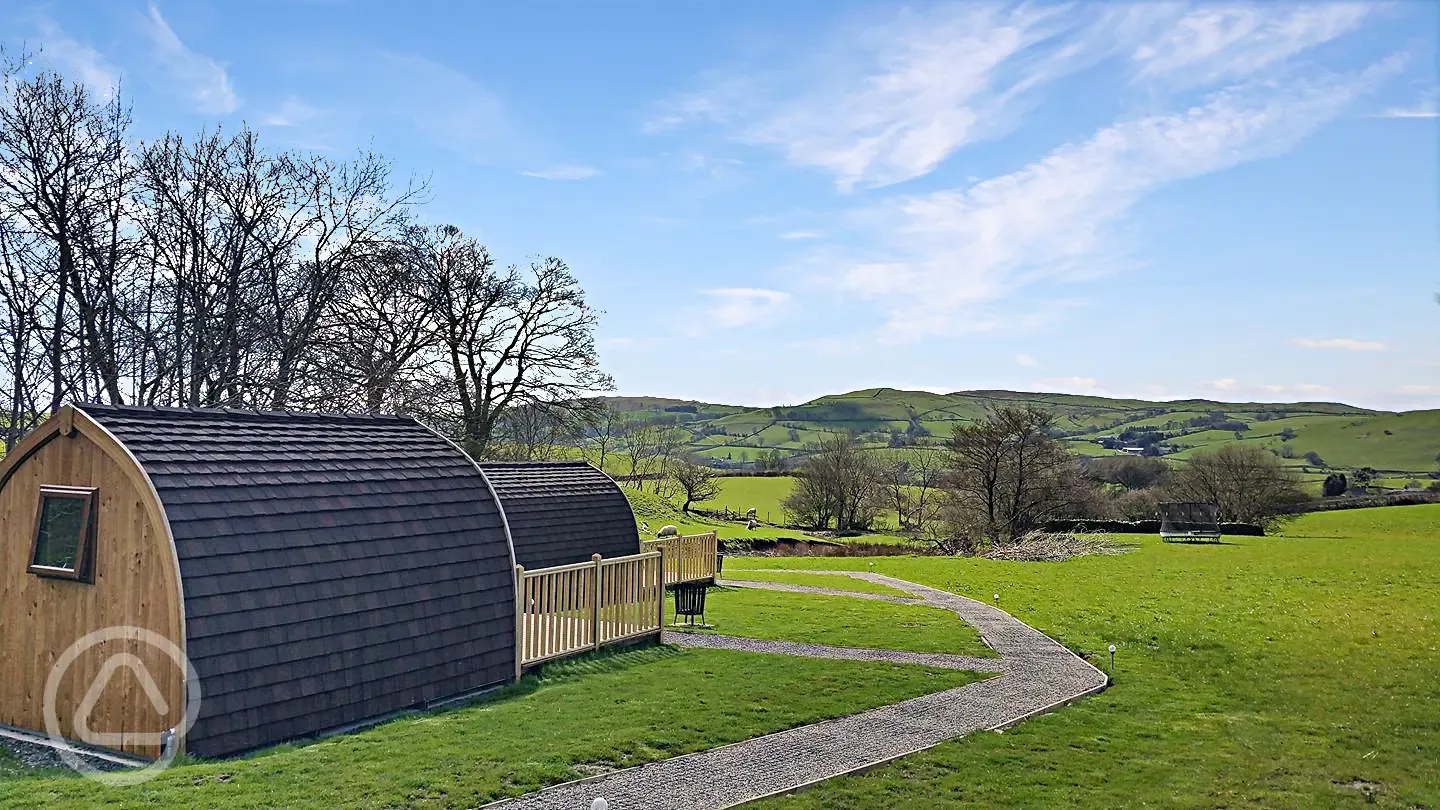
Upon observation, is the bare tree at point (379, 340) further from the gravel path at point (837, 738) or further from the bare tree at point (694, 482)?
the bare tree at point (694, 482)

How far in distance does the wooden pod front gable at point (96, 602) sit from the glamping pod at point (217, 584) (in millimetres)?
22

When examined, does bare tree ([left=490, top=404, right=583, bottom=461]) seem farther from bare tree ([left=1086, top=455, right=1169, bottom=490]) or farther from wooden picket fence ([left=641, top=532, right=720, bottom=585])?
bare tree ([left=1086, top=455, right=1169, bottom=490])

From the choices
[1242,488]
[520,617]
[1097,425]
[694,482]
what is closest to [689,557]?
[520,617]

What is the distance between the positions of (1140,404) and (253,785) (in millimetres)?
180475

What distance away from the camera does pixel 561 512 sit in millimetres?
21219

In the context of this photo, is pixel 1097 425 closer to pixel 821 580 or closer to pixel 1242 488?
pixel 1242 488

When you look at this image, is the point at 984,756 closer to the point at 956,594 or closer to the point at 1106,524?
the point at 956,594

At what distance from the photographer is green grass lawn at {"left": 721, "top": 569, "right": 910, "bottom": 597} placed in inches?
1059

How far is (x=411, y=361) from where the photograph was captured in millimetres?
35219

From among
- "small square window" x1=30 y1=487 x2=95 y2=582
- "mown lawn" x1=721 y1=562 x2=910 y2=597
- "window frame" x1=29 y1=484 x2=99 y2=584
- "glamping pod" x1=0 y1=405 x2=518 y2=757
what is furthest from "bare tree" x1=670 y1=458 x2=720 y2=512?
"window frame" x1=29 y1=484 x2=99 y2=584

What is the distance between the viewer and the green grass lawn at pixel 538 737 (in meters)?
7.89

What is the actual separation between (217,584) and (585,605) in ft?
21.3

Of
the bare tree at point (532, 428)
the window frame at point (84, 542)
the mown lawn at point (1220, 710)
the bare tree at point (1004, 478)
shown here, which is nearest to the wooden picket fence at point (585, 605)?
the window frame at point (84, 542)

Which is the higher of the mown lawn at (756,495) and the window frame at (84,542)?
the window frame at (84,542)
